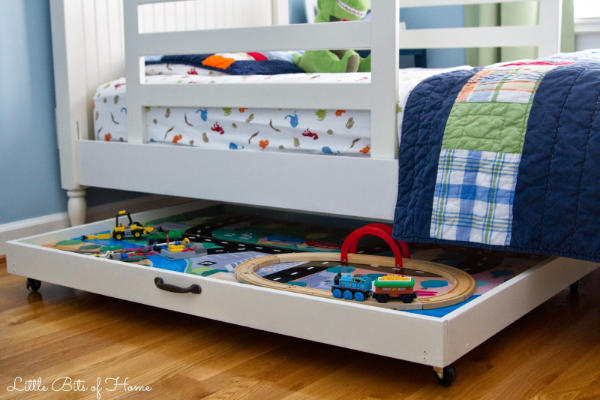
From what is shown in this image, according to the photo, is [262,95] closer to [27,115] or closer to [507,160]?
[507,160]

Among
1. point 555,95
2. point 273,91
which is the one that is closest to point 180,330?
point 273,91

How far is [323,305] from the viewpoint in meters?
1.26

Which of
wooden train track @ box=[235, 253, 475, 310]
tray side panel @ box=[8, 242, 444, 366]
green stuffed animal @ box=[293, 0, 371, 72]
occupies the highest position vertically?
green stuffed animal @ box=[293, 0, 371, 72]

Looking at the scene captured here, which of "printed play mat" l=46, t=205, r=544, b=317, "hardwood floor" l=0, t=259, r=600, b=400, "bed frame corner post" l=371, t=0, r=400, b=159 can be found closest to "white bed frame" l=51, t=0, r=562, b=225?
"bed frame corner post" l=371, t=0, r=400, b=159

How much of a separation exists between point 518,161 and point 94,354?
2.82 feet

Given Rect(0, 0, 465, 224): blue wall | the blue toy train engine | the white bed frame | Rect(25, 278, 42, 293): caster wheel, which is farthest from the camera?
Rect(0, 0, 465, 224): blue wall

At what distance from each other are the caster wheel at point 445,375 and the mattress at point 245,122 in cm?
54

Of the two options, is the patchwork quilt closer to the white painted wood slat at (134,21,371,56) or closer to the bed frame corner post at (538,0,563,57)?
the white painted wood slat at (134,21,371,56)

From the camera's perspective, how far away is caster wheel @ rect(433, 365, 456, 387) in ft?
3.90

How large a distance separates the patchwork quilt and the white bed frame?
93 millimetres

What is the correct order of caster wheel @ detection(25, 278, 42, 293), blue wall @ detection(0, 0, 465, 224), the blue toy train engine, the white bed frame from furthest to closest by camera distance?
1. blue wall @ detection(0, 0, 465, 224)
2. caster wheel @ detection(25, 278, 42, 293)
3. the white bed frame
4. the blue toy train engine

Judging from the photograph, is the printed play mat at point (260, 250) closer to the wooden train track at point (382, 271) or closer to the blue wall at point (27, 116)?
the wooden train track at point (382, 271)

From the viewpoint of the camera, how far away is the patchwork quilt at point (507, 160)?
50.6 inches

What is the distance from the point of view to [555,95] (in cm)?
133
